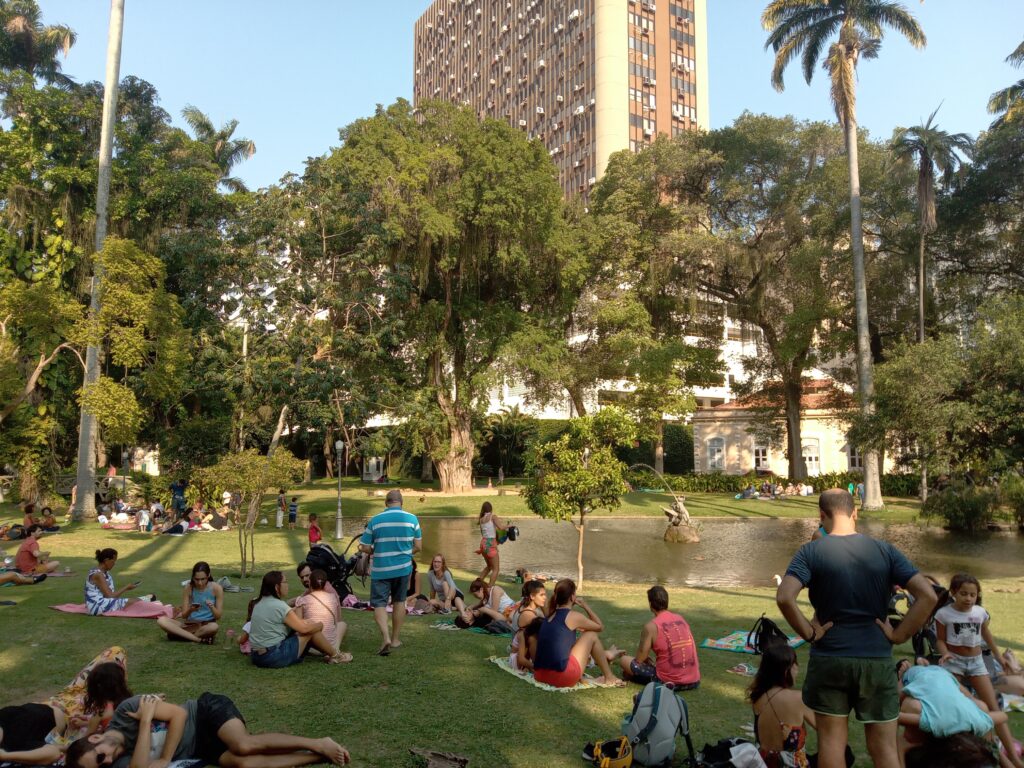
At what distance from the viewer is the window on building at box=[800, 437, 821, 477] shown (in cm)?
4850

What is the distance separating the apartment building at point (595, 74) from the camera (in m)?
83.2

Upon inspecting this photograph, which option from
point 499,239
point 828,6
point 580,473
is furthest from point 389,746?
point 828,6

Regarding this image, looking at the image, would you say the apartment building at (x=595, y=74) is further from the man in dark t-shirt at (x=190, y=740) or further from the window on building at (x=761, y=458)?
the man in dark t-shirt at (x=190, y=740)

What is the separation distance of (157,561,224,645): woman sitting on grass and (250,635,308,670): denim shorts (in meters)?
1.28

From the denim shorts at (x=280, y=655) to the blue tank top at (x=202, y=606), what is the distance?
1.58 meters

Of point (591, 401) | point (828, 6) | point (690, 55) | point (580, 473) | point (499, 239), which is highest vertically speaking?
point (690, 55)

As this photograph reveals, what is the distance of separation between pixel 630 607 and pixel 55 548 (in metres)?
13.3

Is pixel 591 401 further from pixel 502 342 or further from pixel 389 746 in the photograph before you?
pixel 389 746

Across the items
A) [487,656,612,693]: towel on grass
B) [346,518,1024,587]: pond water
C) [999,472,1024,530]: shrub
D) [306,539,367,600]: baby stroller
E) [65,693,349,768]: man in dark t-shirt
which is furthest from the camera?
[999,472,1024,530]: shrub

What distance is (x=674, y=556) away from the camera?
20.6 metres

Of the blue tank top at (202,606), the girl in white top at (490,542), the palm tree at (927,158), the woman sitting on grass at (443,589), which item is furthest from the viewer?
the palm tree at (927,158)

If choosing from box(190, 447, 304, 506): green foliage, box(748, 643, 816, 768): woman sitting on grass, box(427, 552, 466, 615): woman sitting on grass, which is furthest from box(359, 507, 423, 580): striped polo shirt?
box(190, 447, 304, 506): green foliage

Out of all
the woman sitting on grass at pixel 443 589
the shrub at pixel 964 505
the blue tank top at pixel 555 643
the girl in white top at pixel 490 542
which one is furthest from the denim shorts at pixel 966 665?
the shrub at pixel 964 505

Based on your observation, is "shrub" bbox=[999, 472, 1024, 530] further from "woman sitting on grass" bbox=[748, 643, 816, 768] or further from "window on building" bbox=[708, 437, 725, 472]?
"window on building" bbox=[708, 437, 725, 472]
